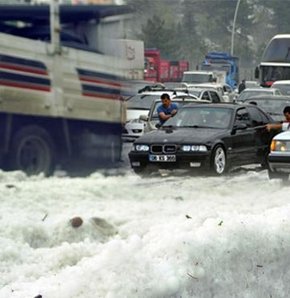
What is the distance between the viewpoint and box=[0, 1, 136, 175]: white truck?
9.85 meters

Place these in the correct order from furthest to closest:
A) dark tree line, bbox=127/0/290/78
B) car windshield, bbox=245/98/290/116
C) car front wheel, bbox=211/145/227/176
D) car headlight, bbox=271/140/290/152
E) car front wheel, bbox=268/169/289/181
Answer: dark tree line, bbox=127/0/290/78 < car windshield, bbox=245/98/290/116 < car front wheel, bbox=211/145/227/176 < car front wheel, bbox=268/169/289/181 < car headlight, bbox=271/140/290/152

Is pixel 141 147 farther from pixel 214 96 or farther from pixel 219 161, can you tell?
pixel 214 96

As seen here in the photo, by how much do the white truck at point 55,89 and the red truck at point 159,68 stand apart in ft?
108

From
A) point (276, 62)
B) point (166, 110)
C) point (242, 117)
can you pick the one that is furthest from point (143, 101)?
point (276, 62)

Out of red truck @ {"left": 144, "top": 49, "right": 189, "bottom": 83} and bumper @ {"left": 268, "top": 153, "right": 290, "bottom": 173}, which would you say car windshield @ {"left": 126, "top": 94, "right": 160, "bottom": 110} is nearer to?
bumper @ {"left": 268, "top": 153, "right": 290, "bottom": 173}

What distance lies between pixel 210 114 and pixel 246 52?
310ft

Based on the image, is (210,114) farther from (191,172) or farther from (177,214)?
(177,214)

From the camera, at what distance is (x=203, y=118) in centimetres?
1357

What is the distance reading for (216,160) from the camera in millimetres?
12477

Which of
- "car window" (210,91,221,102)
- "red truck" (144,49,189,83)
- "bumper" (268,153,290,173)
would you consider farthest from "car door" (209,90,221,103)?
"red truck" (144,49,189,83)

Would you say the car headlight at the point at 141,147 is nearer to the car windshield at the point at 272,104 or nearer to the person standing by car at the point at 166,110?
the person standing by car at the point at 166,110

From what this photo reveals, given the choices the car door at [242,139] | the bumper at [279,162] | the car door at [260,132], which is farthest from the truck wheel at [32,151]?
the car door at [260,132]

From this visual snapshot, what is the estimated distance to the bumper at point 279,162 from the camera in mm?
10961

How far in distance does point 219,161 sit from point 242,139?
3.06 ft
